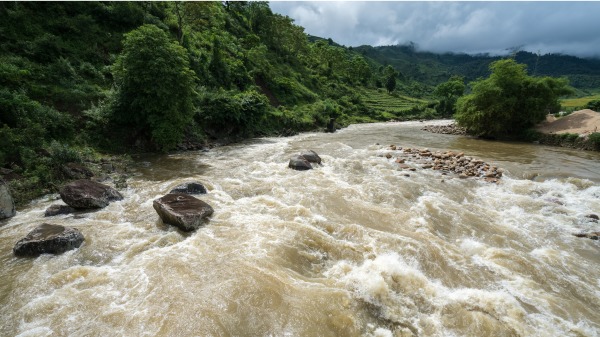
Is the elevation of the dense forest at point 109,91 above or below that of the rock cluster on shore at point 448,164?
above

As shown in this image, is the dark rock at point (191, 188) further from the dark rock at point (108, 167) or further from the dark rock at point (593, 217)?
the dark rock at point (593, 217)

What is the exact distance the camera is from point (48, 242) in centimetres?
776

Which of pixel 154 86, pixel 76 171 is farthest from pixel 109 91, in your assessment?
pixel 76 171

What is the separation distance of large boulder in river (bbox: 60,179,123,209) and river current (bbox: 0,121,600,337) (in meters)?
0.41

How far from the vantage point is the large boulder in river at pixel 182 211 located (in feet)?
29.3

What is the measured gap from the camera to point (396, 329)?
562 cm

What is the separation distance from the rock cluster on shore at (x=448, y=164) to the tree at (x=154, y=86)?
14.6 m

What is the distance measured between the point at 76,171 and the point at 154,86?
690 cm

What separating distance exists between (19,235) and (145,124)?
12.1m

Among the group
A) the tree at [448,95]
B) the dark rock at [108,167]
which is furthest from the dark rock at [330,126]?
the tree at [448,95]

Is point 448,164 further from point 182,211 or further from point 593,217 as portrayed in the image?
point 182,211

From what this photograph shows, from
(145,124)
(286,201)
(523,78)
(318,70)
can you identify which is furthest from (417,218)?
(318,70)

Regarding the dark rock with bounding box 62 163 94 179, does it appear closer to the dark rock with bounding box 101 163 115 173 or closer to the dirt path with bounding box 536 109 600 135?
the dark rock with bounding box 101 163 115 173

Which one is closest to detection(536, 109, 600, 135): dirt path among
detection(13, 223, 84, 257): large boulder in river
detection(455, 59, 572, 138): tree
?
detection(455, 59, 572, 138): tree
